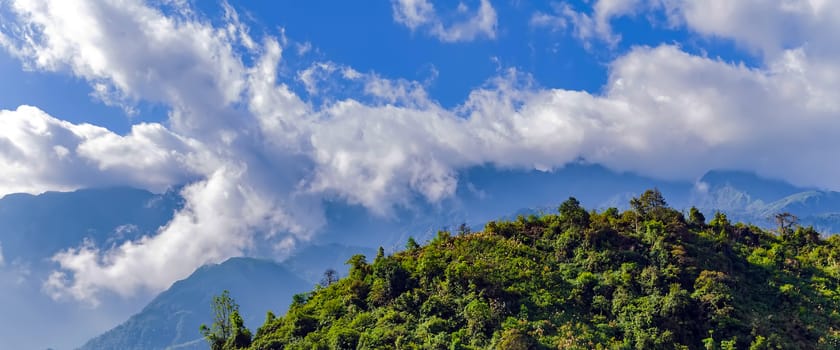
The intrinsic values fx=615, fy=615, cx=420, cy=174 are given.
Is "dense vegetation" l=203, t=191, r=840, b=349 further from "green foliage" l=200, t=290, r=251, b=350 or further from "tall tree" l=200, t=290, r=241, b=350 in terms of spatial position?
"tall tree" l=200, t=290, r=241, b=350

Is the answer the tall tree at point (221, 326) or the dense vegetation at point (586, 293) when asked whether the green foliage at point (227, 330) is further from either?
the dense vegetation at point (586, 293)

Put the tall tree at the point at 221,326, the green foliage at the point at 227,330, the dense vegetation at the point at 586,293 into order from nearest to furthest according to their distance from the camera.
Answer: the dense vegetation at the point at 586,293
the green foliage at the point at 227,330
the tall tree at the point at 221,326

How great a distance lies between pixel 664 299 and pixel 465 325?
2106 cm

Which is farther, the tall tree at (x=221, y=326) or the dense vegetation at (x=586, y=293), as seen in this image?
the tall tree at (x=221, y=326)

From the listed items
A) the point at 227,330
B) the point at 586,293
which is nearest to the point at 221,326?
the point at 227,330

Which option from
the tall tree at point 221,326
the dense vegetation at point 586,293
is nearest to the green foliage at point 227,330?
the tall tree at point 221,326

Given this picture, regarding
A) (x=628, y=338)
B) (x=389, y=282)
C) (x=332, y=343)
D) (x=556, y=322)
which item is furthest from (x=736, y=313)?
(x=332, y=343)

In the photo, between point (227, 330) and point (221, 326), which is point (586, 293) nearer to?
point (227, 330)

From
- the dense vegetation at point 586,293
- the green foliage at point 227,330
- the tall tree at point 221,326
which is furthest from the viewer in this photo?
the tall tree at point 221,326

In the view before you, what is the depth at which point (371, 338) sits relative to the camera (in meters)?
62.9

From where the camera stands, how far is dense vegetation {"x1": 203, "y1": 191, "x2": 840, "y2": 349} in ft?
202

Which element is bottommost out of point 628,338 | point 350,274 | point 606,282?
point 628,338

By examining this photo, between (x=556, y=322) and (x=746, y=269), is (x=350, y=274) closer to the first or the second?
(x=556, y=322)

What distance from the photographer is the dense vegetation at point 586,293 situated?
61562 millimetres
